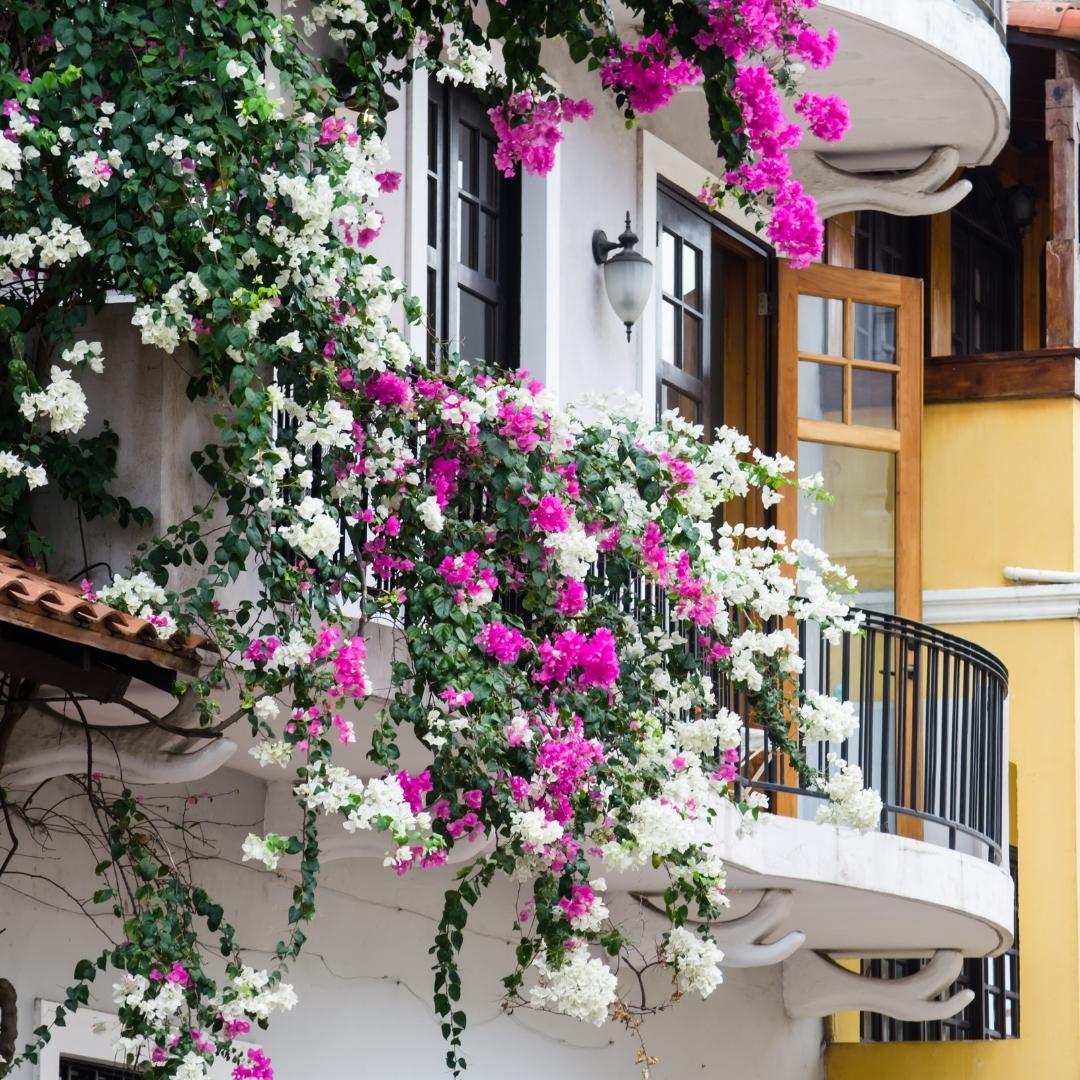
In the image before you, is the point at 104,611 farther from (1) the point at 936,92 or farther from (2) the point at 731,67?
(1) the point at 936,92

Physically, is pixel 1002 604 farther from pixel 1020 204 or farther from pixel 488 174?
pixel 488 174

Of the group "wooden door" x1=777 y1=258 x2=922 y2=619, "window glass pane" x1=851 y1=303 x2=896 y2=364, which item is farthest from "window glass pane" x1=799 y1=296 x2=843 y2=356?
"window glass pane" x1=851 y1=303 x2=896 y2=364

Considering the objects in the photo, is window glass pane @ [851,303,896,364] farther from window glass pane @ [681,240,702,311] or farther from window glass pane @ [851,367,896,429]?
window glass pane @ [681,240,702,311]

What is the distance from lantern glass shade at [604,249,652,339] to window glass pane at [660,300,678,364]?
33.2 inches

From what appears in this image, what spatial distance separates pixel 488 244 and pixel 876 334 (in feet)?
11.6

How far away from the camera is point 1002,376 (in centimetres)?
1496

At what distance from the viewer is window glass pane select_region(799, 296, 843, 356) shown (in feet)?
43.5

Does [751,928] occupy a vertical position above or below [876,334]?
below

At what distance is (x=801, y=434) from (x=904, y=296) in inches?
41.9

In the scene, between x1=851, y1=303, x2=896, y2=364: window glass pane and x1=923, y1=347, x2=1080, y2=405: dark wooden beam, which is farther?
x1=923, y1=347, x2=1080, y2=405: dark wooden beam

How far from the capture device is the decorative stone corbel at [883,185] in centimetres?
1258

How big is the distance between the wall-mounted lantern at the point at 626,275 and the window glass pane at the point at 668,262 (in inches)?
30.3

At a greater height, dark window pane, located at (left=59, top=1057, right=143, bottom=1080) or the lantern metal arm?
the lantern metal arm

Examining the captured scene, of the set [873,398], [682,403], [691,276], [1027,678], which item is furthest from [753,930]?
[1027,678]
